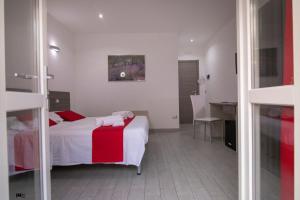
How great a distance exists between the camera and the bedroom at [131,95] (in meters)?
1.04

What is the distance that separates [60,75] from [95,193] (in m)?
3.00


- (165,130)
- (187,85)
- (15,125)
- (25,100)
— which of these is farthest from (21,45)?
(187,85)

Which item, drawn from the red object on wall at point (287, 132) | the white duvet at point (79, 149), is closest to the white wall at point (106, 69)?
the white duvet at point (79, 149)

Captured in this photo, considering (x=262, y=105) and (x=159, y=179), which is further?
(x=159, y=179)

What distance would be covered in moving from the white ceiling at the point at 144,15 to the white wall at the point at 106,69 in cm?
24

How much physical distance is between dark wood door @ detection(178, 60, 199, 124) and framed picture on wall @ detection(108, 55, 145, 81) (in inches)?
79.2

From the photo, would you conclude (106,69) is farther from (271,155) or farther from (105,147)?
(271,155)

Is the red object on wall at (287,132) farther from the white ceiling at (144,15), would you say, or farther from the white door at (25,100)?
the white ceiling at (144,15)

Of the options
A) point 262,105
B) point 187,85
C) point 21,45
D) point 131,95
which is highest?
point 187,85

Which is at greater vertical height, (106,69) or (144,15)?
(144,15)

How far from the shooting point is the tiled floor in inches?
69.4

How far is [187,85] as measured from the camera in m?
6.48

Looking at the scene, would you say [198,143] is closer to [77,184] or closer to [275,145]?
[77,184]

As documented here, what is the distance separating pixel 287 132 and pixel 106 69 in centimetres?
454
